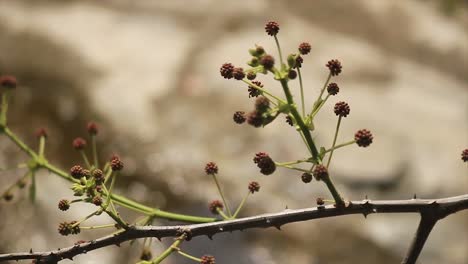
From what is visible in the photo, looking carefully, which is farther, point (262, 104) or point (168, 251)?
point (168, 251)

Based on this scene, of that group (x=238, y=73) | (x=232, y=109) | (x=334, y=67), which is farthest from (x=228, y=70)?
(x=232, y=109)

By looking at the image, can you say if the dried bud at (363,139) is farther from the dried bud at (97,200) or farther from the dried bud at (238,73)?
the dried bud at (97,200)

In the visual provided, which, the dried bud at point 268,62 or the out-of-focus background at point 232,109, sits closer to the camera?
the dried bud at point 268,62

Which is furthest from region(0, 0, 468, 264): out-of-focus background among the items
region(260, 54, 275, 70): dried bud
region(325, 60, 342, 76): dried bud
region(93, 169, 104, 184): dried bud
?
region(260, 54, 275, 70): dried bud

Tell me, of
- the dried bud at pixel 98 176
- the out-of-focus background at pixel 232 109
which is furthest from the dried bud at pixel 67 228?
the out-of-focus background at pixel 232 109

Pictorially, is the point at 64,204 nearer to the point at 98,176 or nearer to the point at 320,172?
the point at 98,176

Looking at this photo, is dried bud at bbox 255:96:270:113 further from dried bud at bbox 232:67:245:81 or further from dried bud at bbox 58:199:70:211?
dried bud at bbox 58:199:70:211
